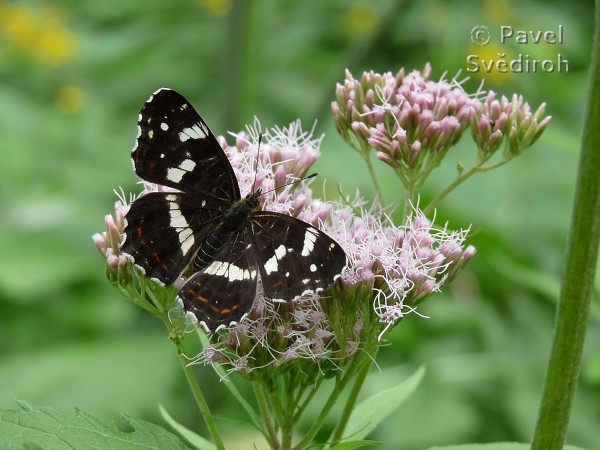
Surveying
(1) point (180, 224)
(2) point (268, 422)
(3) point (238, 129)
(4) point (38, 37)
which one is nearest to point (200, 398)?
(2) point (268, 422)

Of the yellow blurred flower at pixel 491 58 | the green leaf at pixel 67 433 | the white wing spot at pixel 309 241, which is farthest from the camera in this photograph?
the yellow blurred flower at pixel 491 58

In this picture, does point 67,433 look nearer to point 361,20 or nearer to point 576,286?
point 576,286

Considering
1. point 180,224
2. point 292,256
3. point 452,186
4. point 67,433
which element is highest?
point 452,186

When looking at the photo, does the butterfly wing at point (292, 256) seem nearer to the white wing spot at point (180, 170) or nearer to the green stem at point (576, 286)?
the white wing spot at point (180, 170)

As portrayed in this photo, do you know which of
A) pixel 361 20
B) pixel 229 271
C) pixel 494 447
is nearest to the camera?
pixel 494 447

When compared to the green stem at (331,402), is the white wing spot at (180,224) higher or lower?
higher

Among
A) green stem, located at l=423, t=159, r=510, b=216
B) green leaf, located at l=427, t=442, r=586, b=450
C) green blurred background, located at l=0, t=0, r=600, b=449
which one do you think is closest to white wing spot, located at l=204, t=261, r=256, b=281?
green stem, located at l=423, t=159, r=510, b=216

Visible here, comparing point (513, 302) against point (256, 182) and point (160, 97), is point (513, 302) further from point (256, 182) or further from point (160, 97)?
point (160, 97)

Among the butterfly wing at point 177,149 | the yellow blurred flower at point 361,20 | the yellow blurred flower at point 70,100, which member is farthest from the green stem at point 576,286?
the yellow blurred flower at point 361,20
